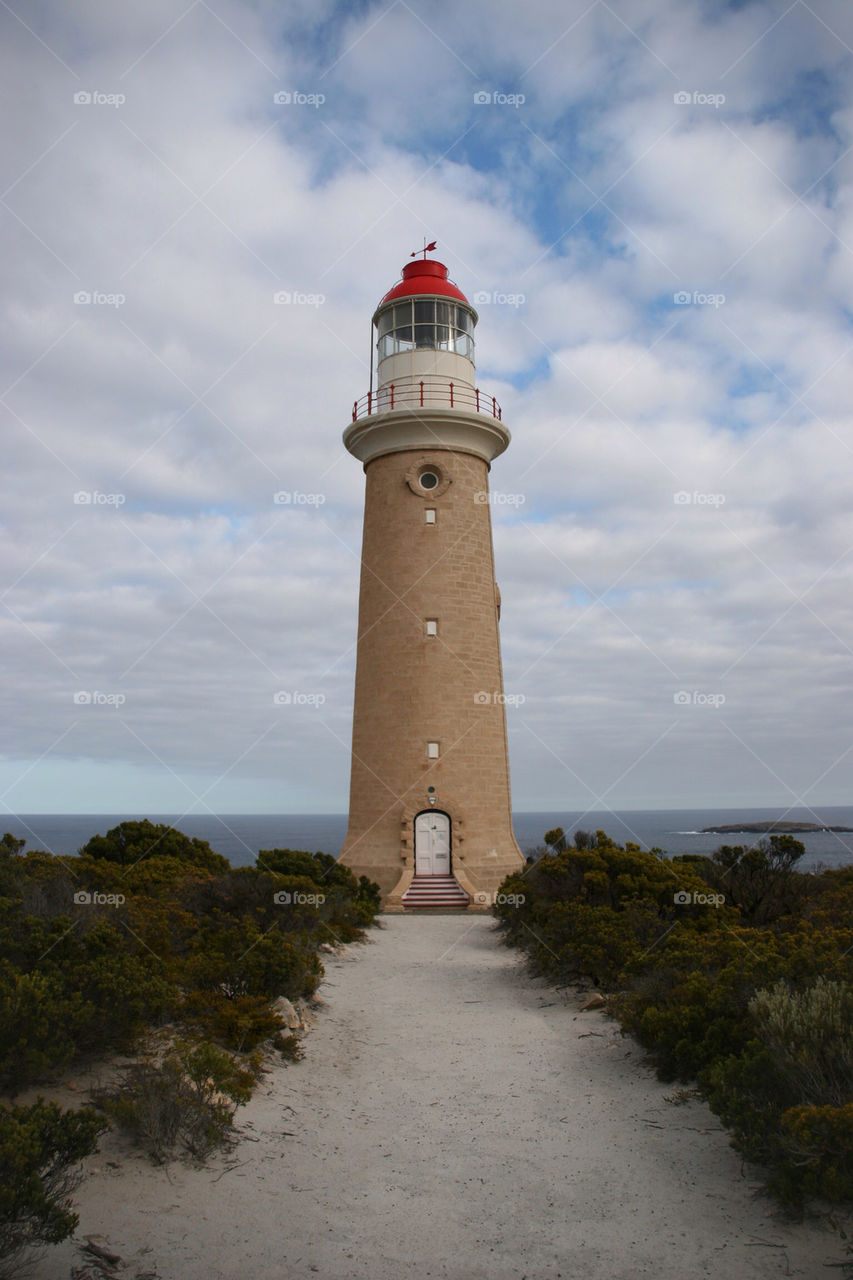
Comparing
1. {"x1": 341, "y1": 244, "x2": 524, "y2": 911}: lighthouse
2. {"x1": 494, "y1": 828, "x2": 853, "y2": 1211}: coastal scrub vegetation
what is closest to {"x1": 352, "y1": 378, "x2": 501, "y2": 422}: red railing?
{"x1": 341, "y1": 244, "x2": 524, "y2": 911}: lighthouse

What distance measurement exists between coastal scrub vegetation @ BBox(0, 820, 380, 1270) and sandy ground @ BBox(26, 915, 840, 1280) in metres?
0.30

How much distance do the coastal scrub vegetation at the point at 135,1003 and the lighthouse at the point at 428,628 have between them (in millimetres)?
8122

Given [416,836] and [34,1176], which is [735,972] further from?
[416,836]

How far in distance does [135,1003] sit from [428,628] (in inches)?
574

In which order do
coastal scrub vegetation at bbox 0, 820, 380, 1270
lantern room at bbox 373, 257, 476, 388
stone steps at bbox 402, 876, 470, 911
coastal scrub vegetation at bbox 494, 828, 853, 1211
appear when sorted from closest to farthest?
coastal scrub vegetation at bbox 0, 820, 380, 1270 < coastal scrub vegetation at bbox 494, 828, 853, 1211 < stone steps at bbox 402, 876, 470, 911 < lantern room at bbox 373, 257, 476, 388

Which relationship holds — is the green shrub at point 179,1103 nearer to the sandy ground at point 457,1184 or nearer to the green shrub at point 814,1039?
the sandy ground at point 457,1184

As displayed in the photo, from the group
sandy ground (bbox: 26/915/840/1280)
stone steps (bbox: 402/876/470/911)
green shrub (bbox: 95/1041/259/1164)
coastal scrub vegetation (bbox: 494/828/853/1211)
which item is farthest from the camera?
stone steps (bbox: 402/876/470/911)

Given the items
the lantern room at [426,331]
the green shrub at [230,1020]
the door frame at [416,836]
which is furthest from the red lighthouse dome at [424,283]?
the green shrub at [230,1020]

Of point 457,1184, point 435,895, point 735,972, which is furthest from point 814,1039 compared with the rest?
point 435,895

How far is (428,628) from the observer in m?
20.8

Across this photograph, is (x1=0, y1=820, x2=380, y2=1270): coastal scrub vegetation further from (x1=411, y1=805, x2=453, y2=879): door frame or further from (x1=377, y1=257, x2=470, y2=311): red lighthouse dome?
(x1=377, y1=257, x2=470, y2=311): red lighthouse dome

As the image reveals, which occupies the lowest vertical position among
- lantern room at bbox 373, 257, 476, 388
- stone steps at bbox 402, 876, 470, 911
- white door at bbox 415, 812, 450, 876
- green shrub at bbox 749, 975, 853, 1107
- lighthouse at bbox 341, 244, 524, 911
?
stone steps at bbox 402, 876, 470, 911

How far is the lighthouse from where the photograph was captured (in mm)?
20266

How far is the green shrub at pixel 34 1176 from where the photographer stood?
167 inches
